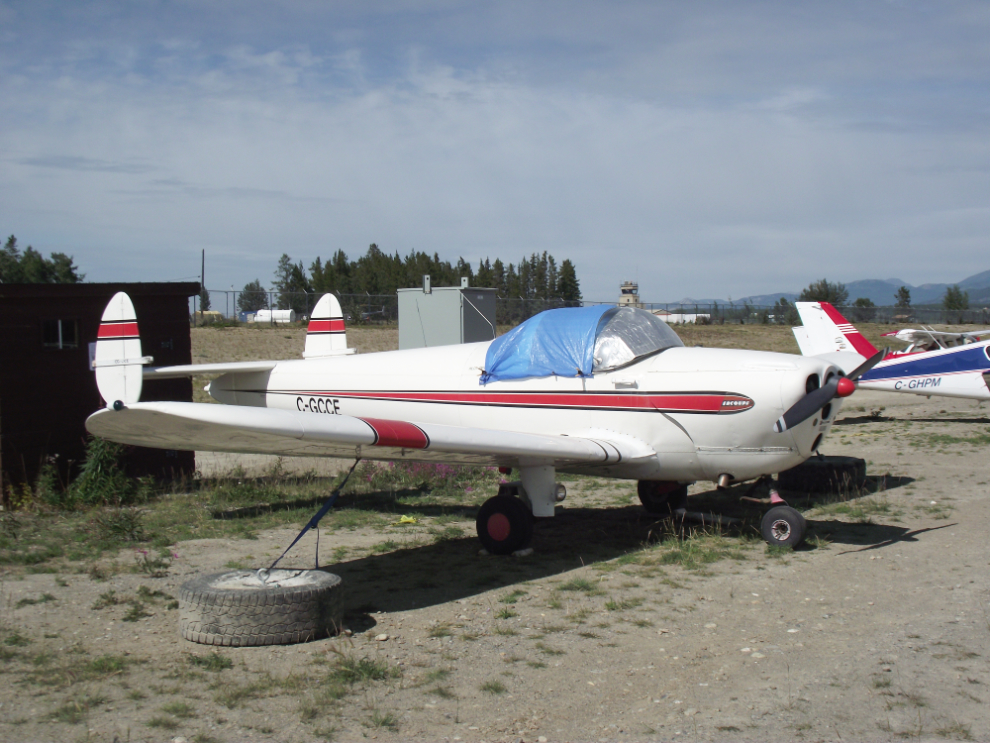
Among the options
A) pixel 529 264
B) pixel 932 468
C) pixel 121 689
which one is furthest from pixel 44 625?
pixel 529 264

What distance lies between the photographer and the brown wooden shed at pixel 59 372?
9.51 m

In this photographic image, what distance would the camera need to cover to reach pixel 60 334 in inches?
407

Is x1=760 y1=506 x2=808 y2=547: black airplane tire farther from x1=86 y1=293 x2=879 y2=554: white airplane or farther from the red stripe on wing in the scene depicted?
the red stripe on wing

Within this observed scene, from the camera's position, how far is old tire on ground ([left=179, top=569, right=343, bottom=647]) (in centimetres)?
504

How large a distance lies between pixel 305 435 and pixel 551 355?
10.3ft

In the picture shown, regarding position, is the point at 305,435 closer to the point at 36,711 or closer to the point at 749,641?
the point at 36,711

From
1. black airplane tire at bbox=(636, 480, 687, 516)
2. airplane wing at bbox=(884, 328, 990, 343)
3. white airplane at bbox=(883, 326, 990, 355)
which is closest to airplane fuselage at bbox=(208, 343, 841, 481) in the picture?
black airplane tire at bbox=(636, 480, 687, 516)

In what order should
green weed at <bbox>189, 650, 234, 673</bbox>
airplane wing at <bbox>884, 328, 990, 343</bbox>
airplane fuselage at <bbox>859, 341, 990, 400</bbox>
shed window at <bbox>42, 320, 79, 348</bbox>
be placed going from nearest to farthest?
green weed at <bbox>189, 650, 234, 673</bbox> < shed window at <bbox>42, 320, 79, 348</bbox> < airplane fuselage at <bbox>859, 341, 990, 400</bbox> < airplane wing at <bbox>884, 328, 990, 343</bbox>

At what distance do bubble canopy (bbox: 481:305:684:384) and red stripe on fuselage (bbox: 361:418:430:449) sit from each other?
2083mm

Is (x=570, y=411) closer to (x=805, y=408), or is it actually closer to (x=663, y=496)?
(x=663, y=496)

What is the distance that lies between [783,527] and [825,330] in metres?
11.2

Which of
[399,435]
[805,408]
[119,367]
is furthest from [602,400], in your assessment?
[119,367]

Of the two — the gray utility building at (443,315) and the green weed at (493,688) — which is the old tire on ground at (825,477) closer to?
the green weed at (493,688)

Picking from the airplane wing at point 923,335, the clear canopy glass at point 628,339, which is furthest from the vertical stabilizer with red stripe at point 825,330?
the clear canopy glass at point 628,339
